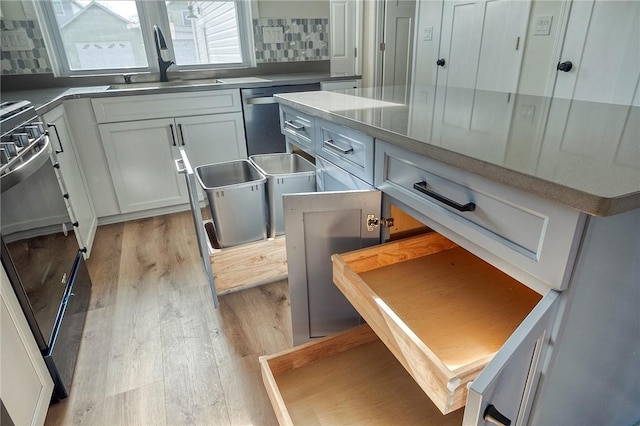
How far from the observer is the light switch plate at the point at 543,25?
2.29 meters

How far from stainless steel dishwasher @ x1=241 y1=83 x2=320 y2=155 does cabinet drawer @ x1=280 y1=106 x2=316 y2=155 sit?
3.00 ft

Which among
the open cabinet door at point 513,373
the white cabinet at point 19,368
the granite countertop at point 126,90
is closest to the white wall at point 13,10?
the granite countertop at point 126,90

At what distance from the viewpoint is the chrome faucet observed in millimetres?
2719

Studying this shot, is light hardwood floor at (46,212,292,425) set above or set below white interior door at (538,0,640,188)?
below

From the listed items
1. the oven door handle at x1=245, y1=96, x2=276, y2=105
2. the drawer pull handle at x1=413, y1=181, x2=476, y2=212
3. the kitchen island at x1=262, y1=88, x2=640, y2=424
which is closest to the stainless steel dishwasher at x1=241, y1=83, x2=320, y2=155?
the oven door handle at x1=245, y1=96, x2=276, y2=105

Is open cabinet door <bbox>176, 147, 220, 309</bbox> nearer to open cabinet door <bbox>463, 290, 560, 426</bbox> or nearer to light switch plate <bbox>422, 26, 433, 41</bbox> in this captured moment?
open cabinet door <bbox>463, 290, 560, 426</bbox>

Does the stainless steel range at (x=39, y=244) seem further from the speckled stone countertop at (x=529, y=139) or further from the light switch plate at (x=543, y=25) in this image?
the light switch plate at (x=543, y=25)

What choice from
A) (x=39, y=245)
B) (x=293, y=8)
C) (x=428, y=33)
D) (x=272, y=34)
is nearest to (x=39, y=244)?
(x=39, y=245)

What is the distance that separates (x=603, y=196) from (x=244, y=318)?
1.44 m

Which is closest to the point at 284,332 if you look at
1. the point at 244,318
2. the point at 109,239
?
the point at 244,318

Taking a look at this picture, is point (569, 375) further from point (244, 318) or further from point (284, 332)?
point (244, 318)

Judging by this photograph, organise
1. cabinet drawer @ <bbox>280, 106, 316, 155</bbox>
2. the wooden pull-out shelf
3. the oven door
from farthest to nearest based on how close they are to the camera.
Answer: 1. cabinet drawer @ <bbox>280, 106, 316, 155</bbox>
2. the oven door
3. the wooden pull-out shelf

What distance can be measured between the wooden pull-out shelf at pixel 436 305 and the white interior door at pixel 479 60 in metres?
0.39

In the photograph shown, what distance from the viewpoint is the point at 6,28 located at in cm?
253
